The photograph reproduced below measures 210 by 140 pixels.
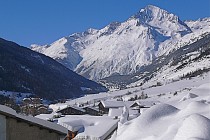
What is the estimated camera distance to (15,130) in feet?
36.4

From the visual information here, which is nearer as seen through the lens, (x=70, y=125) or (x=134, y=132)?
(x=134, y=132)

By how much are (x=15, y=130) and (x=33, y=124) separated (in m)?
0.53

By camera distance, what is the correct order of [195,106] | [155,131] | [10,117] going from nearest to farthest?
[155,131] → [10,117] → [195,106]

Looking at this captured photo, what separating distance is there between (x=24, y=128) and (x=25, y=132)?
10 cm

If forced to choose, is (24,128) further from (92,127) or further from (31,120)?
(92,127)

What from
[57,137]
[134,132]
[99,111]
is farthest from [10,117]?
[99,111]

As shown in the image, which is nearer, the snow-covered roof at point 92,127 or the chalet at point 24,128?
the chalet at point 24,128

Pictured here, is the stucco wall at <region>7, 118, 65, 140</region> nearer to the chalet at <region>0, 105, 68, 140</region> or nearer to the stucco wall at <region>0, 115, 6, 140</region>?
the chalet at <region>0, 105, 68, 140</region>

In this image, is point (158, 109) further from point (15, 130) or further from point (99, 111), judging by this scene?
point (99, 111)

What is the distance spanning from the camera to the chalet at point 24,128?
35.4 ft

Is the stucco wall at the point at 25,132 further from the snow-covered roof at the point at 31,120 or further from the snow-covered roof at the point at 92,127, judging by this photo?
the snow-covered roof at the point at 92,127

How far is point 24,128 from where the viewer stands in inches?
445

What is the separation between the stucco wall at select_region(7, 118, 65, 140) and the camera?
432 inches

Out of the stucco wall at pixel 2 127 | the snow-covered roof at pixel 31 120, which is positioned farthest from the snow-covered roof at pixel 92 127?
the stucco wall at pixel 2 127
